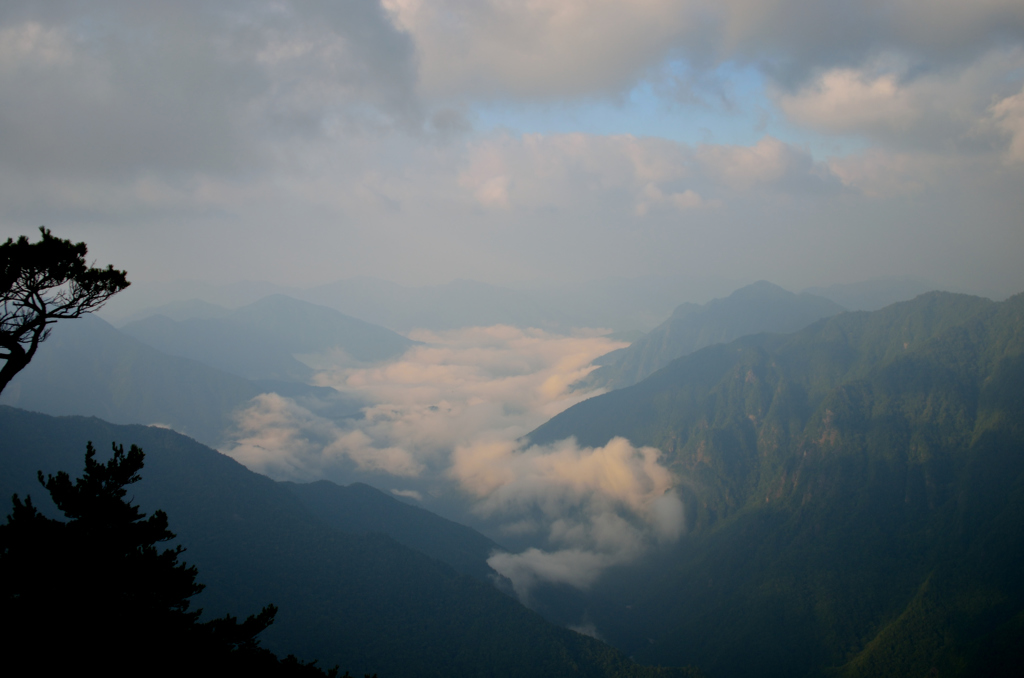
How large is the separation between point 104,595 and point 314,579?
4686 inches

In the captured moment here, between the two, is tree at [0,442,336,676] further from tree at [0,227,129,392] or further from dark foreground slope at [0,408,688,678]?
dark foreground slope at [0,408,688,678]

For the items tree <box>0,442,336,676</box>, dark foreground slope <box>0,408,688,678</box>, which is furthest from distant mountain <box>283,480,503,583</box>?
tree <box>0,442,336,676</box>

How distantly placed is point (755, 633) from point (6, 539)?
651 ft

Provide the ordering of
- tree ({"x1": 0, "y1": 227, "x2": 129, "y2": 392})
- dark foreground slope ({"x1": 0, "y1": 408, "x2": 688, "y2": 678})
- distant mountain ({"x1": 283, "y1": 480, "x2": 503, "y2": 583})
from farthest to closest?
distant mountain ({"x1": 283, "y1": 480, "x2": 503, "y2": 583}), dark foreground slope ({"x1": 0, "y1": 408, "x2": 688, "y2": 678}), tree ({"x1": 0, "y1": 227, "x2": 129, "y2": 392})

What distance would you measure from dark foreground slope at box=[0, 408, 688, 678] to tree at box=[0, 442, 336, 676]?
3900 inches

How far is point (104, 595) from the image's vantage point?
66.7 ft

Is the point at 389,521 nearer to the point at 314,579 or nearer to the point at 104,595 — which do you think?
the point at 314,579

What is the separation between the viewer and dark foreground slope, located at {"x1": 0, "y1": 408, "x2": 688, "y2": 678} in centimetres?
11275

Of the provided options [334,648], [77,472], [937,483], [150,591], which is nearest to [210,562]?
[334,648]

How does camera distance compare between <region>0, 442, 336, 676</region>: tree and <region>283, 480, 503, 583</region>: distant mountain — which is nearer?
<region>0, 442, 336, 676</region>: tree

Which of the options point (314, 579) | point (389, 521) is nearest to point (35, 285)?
point (314, 579)

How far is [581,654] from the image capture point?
414 feet

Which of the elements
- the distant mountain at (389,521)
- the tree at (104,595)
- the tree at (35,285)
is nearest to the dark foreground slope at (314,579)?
the distant mountain at (389,521)

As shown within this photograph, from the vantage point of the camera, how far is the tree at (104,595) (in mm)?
17891
